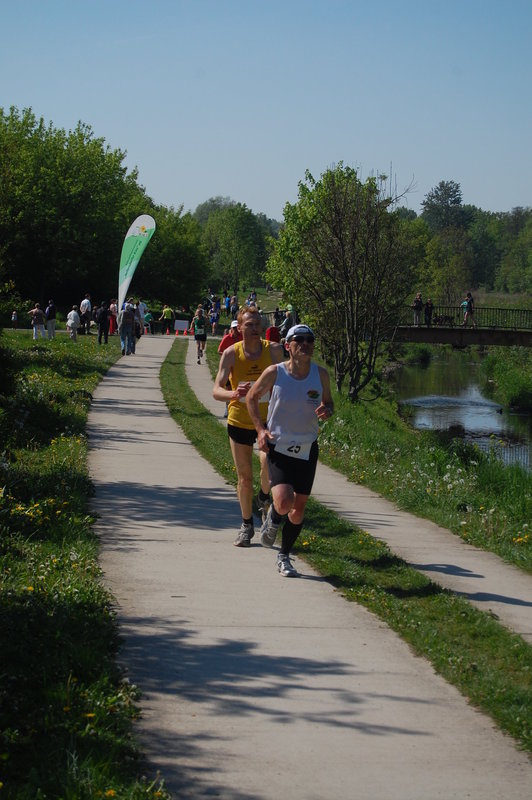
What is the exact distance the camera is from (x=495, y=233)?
641 ft

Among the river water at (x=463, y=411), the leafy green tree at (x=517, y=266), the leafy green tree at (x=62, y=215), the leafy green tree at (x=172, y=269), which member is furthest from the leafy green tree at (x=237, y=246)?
the river water at (x=463, y=411)

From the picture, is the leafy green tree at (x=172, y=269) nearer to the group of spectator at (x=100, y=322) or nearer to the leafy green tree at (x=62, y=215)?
the leafy green tree at (x=62, y=215)

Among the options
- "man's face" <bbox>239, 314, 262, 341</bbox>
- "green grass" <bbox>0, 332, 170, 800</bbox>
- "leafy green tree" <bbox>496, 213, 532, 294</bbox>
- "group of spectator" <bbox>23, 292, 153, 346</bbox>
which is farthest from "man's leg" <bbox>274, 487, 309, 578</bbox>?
"leafy green tree" <bbox>496, 213, 532, 294</bbox>

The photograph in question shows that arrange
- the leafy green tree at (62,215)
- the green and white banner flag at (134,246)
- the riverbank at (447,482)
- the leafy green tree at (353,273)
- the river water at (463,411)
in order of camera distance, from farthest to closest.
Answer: the leafy green tree at (62,215) → the green and white banner flag at (134,246) → the river water at (463,411) → the leafy green tree at (353,273) → the riverbank at (447,482)

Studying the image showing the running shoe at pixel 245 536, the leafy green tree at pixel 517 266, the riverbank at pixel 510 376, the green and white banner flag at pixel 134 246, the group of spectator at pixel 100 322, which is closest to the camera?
the running shoe at pixel 245 536

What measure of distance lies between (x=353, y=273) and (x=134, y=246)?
29.3 ft

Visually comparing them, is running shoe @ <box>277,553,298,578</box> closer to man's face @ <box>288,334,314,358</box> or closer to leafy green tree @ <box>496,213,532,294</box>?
man's face @ <box>288,334,314,358</box>

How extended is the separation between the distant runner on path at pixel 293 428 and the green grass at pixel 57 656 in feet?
4.60

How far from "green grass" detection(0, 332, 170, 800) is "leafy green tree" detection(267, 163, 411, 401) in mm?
17188

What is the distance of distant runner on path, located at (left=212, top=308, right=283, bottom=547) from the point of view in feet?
28.5

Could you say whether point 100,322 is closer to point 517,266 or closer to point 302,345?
point 302,345

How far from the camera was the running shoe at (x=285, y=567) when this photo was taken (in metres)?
7.71

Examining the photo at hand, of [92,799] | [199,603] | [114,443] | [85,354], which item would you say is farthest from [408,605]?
[85,354]

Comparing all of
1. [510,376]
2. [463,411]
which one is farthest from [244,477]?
[510,376]
